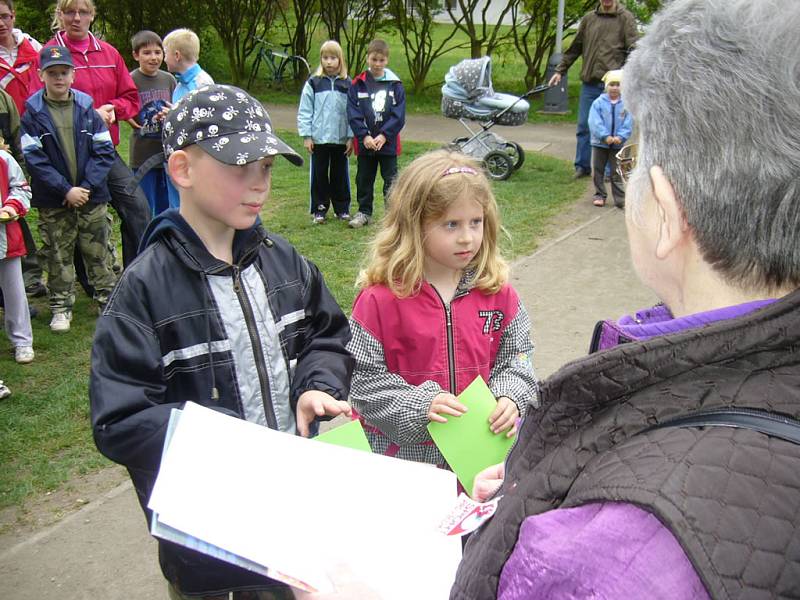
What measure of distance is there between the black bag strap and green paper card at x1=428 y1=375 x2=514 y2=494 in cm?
154

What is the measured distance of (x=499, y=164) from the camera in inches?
404

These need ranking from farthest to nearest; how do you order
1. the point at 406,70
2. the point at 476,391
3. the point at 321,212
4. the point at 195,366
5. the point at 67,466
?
the point at 406,70 < the point at 321,212 < the point at 67,466 < the point at 476,391 < the point at 195,366

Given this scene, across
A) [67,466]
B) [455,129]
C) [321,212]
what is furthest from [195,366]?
[455,129]

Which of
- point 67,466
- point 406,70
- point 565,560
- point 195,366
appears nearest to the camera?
point 565,560

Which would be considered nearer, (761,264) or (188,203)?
(761,264)

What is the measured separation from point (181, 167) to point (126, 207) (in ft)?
13.0

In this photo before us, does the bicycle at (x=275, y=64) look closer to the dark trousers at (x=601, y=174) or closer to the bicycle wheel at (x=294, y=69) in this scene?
the bicycle wheel at (x=294, y=69)

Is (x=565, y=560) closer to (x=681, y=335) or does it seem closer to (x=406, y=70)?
(x=681, y=335)

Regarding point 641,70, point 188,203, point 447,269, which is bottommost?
point 447,269

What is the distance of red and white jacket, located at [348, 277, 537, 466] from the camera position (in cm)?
266

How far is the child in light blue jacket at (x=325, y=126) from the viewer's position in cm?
821

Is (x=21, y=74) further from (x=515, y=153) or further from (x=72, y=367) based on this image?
(x=515, y=153)

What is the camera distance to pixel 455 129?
14336 millimetres

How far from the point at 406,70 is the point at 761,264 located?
22469 mm
